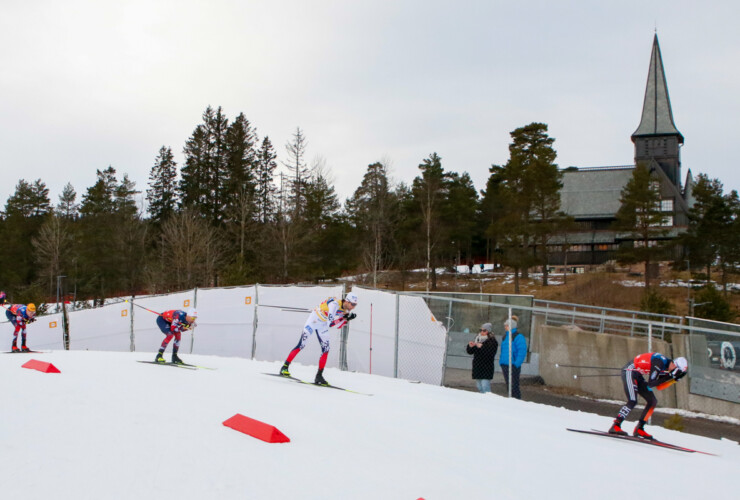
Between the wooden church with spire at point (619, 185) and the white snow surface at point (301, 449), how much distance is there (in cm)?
5745

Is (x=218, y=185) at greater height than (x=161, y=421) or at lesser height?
greater

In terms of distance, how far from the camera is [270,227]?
48312mm

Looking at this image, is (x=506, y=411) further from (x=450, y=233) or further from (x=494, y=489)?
(x=450, y=233)

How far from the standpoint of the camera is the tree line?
47750mm

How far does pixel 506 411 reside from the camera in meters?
11.2

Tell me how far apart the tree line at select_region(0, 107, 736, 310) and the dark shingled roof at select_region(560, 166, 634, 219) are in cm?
866

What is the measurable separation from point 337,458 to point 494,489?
166 centimetres

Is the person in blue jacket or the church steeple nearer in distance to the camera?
the person in blue jacket

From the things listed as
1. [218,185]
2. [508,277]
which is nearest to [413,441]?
[508,277]

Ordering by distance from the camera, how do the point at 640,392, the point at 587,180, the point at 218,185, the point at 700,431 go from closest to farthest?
1. the point at 640,392
2. the point at 700,431
3. the point at 218,185
4. the point at 587,180

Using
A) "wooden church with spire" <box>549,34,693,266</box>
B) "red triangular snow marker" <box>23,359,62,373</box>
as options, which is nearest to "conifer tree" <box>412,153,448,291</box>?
"wooden church with spire" <box>549,34,693,266</box>

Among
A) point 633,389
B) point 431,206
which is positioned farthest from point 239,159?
point 633,389

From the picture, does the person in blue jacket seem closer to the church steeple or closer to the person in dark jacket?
the person in dark jacket

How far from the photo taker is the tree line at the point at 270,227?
47.8m
